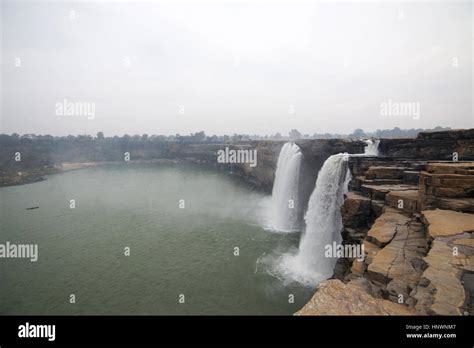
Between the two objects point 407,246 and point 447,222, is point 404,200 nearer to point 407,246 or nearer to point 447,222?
point 447,222

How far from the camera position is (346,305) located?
4832 mm

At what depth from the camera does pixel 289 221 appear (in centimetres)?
2250

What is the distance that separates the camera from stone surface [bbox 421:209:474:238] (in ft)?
23.1

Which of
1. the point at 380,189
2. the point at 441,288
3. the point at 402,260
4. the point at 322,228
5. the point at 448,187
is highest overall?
the point at 448,187

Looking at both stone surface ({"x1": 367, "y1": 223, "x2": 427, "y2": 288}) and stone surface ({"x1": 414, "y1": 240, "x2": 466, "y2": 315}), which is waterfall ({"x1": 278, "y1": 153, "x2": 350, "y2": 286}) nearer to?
stone surface ({"x1": 367, "y1": 223, "x2": 427, "y2": 288})

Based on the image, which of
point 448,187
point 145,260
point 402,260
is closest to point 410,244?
point 402,260

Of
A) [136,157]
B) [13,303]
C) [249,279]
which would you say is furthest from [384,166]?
[136,157]

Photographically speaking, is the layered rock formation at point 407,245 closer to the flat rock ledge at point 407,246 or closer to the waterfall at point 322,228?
the flat rock ledge at point 407,246

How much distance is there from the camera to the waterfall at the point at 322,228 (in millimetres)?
14562

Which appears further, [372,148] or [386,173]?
[372,148]

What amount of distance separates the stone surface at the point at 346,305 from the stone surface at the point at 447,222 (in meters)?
3.36

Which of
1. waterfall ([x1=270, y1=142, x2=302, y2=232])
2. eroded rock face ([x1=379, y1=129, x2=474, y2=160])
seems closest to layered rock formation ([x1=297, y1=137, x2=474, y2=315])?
eroded rock face ([x1=379, y1=129, x2=474, y2=160])

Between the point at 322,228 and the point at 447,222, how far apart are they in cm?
814

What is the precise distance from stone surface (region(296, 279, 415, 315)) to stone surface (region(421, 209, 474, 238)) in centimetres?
336
